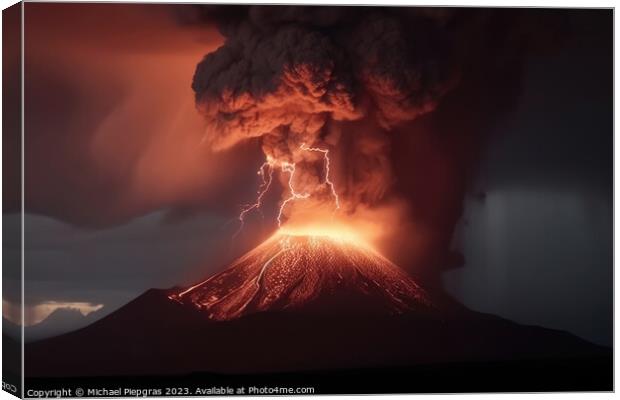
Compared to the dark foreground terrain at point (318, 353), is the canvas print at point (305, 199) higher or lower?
higher

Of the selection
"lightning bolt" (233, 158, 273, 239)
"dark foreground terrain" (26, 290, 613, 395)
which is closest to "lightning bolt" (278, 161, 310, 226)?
"lightning bolt" (233, 158, 273, 239)

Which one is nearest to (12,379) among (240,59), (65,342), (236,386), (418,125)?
(65,342)

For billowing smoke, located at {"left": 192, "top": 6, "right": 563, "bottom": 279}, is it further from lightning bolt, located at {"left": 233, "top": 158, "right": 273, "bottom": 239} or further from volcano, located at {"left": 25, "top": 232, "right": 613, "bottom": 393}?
volcano, located at {"left": 25, "top": 232, "right": 613, "bottom": 393}

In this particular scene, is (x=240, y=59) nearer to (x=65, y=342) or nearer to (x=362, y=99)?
(x=362, y=99)

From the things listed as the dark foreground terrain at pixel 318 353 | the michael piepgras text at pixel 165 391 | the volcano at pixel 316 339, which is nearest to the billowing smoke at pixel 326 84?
the volcano at pixel 316 339

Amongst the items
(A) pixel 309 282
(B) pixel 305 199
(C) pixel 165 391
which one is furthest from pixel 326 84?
(C) pixel 165 391

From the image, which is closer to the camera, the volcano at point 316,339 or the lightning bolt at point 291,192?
the volcano at point 316,339

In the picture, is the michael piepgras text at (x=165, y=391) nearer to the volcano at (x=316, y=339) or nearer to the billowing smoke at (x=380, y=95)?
the volcano at (x=316, y=339)

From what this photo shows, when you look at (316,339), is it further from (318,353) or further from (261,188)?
(261,188)
